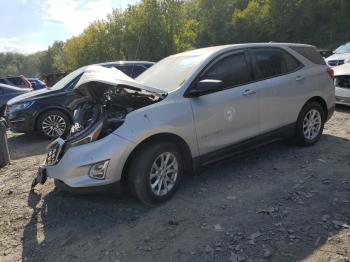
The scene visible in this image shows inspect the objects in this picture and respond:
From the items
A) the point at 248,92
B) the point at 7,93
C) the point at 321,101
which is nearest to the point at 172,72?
the point at 248,92

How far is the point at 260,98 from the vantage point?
5543mm

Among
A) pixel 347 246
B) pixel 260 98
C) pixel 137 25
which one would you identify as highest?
pixel 137 25

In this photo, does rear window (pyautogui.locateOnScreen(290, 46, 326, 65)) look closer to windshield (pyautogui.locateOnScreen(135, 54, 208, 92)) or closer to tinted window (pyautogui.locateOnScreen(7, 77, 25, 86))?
windshield (pyautogui.locateOnScreen(135, 54, 208, 92))

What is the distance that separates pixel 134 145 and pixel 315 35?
224ft

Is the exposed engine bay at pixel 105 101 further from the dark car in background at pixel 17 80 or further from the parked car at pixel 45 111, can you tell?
the dark car in background at pixel 17 80

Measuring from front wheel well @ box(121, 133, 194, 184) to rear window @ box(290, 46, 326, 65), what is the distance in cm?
266

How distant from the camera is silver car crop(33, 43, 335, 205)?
14.5ft

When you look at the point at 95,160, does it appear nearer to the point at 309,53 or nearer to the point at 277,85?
the point at 277,85

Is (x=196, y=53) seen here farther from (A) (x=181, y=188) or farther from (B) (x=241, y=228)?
(B) (x=241, y=228)

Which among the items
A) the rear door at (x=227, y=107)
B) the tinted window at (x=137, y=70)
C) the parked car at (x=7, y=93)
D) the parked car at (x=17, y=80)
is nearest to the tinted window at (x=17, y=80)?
the parked car at (x=17, y=80)

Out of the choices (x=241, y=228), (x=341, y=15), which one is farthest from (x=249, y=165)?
(x=341, y=15)

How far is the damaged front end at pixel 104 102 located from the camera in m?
4.47

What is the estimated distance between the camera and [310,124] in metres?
6.41

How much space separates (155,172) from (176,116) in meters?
0.68
